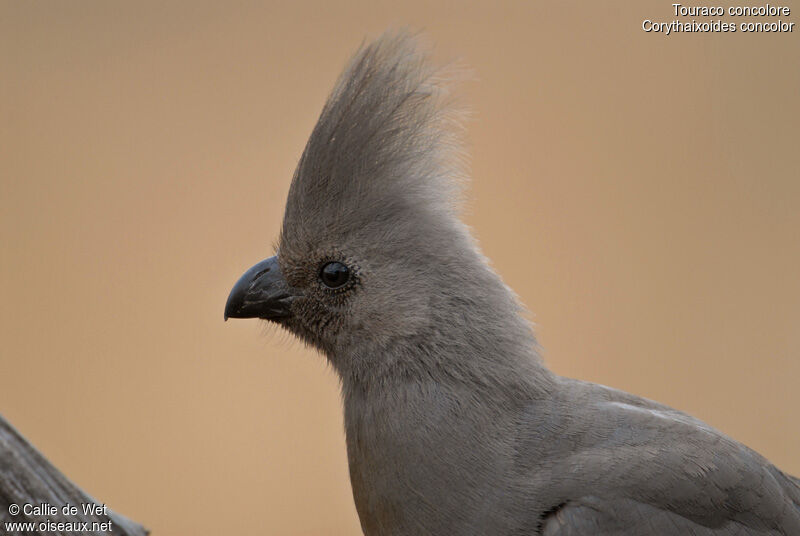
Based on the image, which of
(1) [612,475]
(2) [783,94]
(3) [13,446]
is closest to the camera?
(3) [13,446]

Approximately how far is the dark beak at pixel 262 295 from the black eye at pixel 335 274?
105 millimetres

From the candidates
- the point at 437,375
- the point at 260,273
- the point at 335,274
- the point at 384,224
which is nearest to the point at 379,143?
the point at 384,224

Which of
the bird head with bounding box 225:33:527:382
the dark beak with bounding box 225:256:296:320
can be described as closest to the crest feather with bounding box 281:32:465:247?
the bird head with bounding box 225:33:527:382

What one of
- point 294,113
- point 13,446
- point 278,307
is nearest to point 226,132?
point 294,113

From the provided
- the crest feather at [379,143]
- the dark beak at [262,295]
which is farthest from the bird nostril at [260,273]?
the crest feather at [379,143]

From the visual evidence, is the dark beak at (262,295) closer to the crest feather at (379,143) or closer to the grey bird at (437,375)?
the grey bird at (437,375)

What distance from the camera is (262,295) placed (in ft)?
6.63

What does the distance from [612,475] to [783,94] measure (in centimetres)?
272

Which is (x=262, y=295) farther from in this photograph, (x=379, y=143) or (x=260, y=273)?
(x=379, y=143)

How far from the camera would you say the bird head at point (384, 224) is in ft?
6.11

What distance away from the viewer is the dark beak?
6.61 feet

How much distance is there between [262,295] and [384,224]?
0.34m

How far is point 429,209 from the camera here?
1937 millimetres

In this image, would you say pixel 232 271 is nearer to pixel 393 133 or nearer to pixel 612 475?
pixel 393 133
